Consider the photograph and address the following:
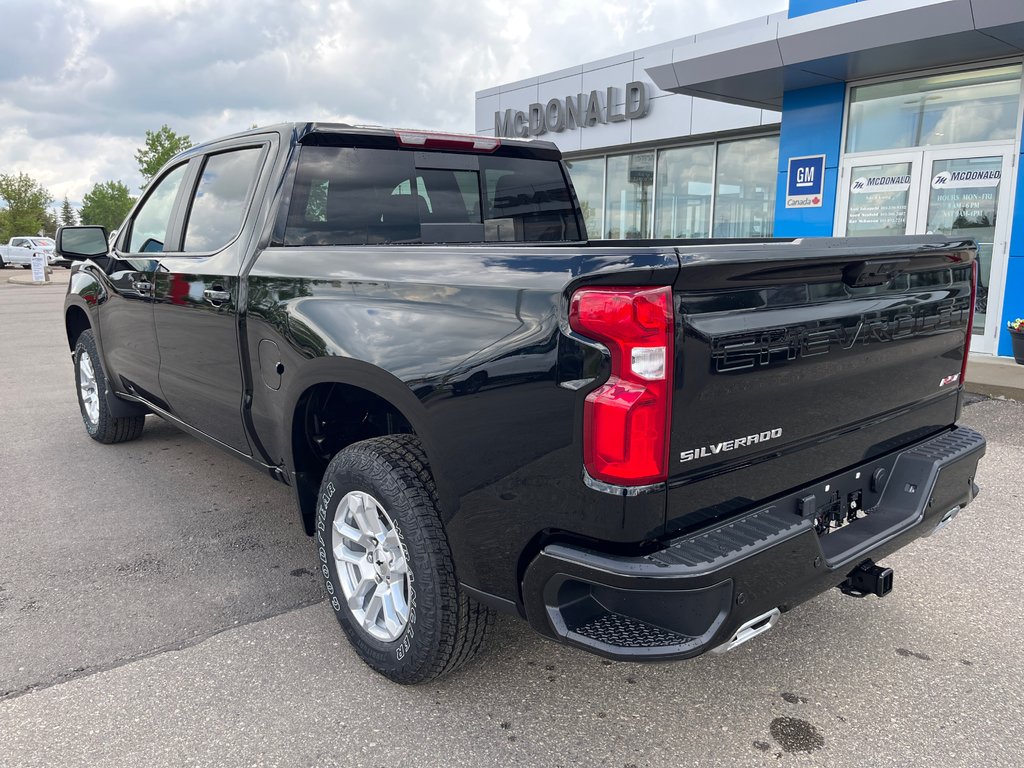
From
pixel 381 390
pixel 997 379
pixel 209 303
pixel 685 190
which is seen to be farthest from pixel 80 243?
pixel 685 190

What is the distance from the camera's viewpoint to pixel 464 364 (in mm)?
2213

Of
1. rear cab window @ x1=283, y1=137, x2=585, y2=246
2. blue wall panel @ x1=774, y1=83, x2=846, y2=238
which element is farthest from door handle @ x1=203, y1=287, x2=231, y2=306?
blue wall panel @ x1=774, y1=83, x2=846, y2=238

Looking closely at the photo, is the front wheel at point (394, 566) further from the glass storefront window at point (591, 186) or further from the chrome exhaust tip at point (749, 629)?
the glass storefront window at point (591, 186)

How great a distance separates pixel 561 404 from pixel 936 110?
31.8 feet

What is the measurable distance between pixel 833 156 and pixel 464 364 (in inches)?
389

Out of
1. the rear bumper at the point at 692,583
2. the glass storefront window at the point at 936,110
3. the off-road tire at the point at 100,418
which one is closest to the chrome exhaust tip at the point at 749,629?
the rear bumper at the point at 692,583

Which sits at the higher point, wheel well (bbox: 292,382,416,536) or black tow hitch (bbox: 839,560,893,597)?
wheel well (bbox: 292,382,416,536)

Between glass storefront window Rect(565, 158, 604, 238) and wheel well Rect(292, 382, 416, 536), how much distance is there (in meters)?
13.8

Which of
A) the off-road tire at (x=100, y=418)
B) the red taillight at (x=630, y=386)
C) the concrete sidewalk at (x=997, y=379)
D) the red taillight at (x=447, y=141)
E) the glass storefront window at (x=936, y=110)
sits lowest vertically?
the concrete sidewalk at (x=997, y=379)

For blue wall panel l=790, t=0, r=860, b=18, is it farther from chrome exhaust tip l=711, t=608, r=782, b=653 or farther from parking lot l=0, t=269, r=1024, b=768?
chrome exhaust tip l=711, t=608, r=782, b=653

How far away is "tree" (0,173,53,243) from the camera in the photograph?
64.8 m

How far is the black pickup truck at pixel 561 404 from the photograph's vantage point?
1.93 meters

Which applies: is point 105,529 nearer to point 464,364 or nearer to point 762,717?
point 464,364

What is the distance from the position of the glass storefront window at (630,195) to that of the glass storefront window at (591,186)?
0.20m
